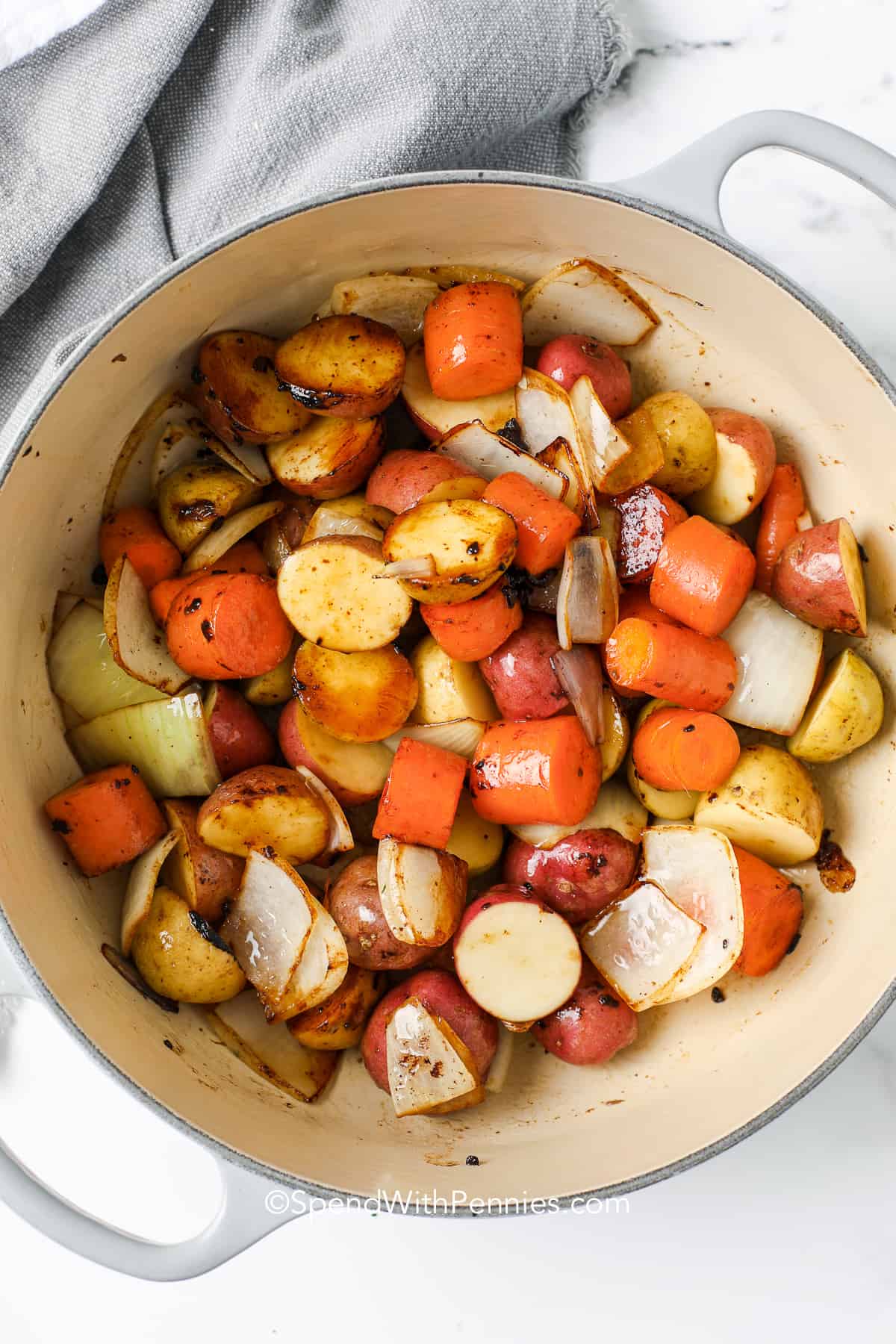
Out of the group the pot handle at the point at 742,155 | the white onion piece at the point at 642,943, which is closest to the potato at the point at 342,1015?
the white onion piece at the point at 642,943

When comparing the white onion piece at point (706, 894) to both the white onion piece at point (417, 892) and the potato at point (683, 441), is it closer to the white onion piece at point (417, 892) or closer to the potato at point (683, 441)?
the white onion piece at point (417, 892)

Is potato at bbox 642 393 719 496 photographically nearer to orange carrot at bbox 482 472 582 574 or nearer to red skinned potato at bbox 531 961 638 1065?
orange carrot at bbox 482 472 582 574

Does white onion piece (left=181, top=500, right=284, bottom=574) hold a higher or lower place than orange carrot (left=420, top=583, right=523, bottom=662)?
higher

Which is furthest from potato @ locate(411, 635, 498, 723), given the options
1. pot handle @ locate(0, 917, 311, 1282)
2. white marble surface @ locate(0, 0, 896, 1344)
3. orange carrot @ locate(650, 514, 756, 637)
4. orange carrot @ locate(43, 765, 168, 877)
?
white marble surface @ locate(0, 0, 896, 1344)

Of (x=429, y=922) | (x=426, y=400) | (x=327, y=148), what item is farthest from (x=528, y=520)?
(x=327, y=148)

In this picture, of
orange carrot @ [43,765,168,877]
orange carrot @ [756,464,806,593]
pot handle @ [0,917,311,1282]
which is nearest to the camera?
pot handle @ [0,917,311,1282]

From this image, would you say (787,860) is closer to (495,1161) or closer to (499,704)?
(499,704)

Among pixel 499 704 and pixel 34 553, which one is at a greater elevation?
pixel 34 553
